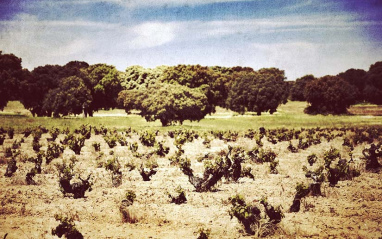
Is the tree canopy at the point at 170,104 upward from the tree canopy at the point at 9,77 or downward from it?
downward

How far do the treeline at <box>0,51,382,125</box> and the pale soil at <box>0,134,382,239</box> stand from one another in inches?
1028

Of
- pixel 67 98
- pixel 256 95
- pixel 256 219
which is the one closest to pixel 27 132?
pixel 67 98

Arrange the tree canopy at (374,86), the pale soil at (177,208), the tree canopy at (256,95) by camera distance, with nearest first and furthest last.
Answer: the pale soil at (177,208) < the tree canopy at (256,95) < the tree canopy at (374,86)

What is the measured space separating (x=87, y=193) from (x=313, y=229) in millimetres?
8630

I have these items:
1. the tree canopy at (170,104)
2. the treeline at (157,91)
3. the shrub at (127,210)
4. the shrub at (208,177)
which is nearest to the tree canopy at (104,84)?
the treeline at (157,91)

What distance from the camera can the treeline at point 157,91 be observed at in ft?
142

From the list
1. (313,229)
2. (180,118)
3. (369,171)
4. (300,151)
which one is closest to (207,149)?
(300,151)

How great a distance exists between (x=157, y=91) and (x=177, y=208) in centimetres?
3466

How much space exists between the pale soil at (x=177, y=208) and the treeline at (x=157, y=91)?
2612 cm

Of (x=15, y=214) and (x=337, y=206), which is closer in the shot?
(x=15, y=214)

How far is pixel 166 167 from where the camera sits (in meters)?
18.8

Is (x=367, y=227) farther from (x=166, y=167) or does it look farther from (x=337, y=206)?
(x=166, y=167)

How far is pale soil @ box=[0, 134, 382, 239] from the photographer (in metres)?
9.26

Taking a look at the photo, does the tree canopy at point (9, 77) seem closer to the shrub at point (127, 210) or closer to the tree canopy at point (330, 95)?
the shrub at point (127, 210)
